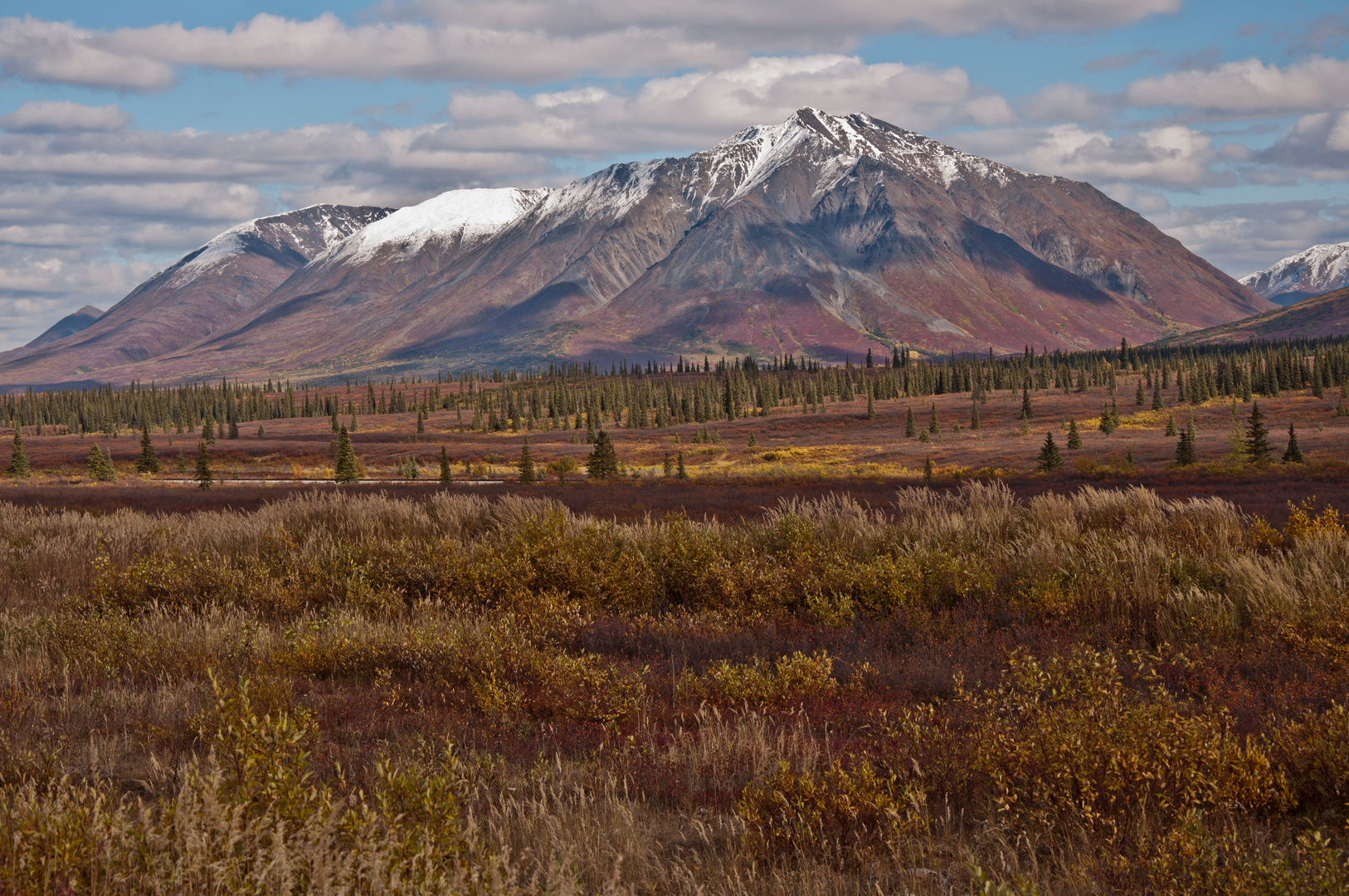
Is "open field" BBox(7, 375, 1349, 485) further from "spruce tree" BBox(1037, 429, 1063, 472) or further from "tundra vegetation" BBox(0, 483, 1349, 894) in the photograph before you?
"tundra vegetation" BBox(0, 483, 1349, 894)

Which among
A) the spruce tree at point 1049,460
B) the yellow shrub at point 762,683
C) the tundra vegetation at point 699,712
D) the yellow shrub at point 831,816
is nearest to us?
the tundra vegetation at point 699,712

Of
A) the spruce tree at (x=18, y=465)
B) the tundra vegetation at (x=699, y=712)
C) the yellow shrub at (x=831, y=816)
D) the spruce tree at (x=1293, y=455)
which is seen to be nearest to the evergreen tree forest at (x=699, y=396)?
the spruce tree at (x=18, y=465)

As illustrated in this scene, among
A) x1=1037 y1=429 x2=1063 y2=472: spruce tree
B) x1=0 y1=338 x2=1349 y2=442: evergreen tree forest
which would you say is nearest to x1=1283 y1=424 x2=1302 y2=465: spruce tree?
x1=1037 y1=429 x2=1063 y2=472: spruce tree

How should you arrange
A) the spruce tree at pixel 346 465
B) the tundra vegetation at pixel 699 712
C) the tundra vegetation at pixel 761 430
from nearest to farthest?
the tundra vegetation at pixel 699 712 < the spruce tree at pixel 346 465 < the tundra vegetation at pixel 761 430

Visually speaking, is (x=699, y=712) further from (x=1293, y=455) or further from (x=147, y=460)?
(x=147, y=460)

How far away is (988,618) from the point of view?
31.4ft

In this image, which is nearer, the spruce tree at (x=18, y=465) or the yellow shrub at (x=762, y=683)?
the yellow shrub at (x=762, y=683)

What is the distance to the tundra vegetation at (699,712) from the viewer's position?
4.08 meters

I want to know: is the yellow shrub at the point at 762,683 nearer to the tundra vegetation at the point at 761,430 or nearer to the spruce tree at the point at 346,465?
the tundra vegetation at the point at 761,430

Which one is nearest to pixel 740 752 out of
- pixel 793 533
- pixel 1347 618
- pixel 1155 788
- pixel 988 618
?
pixel 1155 788

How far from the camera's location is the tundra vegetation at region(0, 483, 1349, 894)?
408 cm

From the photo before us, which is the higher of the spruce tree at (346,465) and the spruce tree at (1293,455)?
the spruce tree at (346,465)

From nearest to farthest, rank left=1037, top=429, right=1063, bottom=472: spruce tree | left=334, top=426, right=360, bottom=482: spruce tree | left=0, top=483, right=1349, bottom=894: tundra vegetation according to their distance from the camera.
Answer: left=0, top=483, right=1349, bottom=894: tundra vegetation, left=1037, top=429, right=1063, bottom=472: spruce tree, left=334, top=426, right=360, bottom=482: spruce tree

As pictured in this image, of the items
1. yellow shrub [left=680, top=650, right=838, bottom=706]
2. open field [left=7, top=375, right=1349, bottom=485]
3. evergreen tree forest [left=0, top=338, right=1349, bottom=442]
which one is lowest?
open field [left=7, top=375, right=1349, bottom=485]
